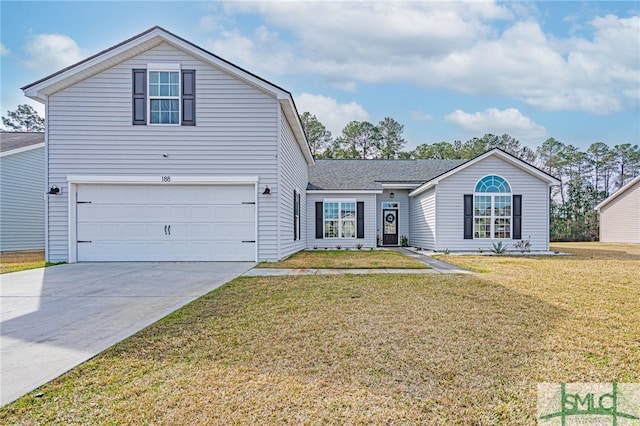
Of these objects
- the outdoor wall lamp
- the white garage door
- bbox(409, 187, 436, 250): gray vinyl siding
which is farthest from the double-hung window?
the outdoor wall lamp

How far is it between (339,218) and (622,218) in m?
20.7

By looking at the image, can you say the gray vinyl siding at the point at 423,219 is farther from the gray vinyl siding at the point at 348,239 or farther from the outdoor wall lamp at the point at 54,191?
the outdoor wall lamp at the point at 54,191

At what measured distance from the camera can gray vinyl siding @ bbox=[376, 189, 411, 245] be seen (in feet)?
60.0

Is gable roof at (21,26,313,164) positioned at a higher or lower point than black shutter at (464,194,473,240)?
higher

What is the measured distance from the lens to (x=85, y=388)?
8.35 ft

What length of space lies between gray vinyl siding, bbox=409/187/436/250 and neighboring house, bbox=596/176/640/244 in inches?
625

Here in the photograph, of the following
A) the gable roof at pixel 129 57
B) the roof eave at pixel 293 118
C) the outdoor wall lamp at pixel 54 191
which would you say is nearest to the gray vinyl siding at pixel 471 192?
the roof eave at pixel 293 118

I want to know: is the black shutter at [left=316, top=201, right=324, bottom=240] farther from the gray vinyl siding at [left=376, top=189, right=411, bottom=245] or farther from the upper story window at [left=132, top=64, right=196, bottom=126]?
the upper story window at [left=132, top=64, right=196, bottom=126]

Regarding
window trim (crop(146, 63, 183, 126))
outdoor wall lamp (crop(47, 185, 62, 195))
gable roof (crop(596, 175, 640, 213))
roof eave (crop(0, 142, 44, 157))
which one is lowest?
outdoor wall lamp (crop(47, 185, 62, 195))

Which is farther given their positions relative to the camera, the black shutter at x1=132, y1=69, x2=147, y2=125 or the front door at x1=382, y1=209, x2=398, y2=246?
the front door at x1=382, y1=209, x2=398, y2=246

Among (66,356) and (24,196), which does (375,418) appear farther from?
(24,196)

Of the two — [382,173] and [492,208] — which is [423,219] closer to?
[492,208]

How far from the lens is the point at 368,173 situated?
749 inches

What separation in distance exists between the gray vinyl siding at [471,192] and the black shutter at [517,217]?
15cm
